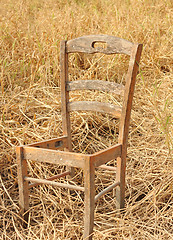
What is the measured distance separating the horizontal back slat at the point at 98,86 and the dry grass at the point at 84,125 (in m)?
0.30

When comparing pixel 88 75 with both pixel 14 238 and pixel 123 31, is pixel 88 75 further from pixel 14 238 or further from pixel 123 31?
pixel 14 238

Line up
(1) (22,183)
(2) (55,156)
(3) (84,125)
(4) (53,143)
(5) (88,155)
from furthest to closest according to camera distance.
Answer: (3) (84,125) < (4) (53,143) < (1) (22,183) < (2) (55,156) < (5) (88,155)

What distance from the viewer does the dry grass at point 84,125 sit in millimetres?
2092

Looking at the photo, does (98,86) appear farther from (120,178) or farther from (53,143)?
(120,178)

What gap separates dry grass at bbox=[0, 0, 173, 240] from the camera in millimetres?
2092

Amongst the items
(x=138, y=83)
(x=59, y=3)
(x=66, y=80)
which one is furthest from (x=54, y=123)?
(x=59, y=3)

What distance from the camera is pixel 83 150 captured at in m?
2.67

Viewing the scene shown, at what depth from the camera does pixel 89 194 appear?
1745 millimetres

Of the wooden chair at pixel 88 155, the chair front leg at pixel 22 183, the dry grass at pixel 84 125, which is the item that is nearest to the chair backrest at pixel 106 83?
the wooden chair at pixel 88 155

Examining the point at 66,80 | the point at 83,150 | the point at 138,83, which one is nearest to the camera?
the point at 66,80

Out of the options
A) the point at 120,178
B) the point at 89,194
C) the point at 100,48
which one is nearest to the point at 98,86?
the point at 100,48

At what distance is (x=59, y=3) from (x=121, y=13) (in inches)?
51.9

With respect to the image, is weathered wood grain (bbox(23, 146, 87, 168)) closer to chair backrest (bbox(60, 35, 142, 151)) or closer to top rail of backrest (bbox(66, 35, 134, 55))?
chair backrest (bbox(60, 35, 142, 151))

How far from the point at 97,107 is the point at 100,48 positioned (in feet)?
1.09
